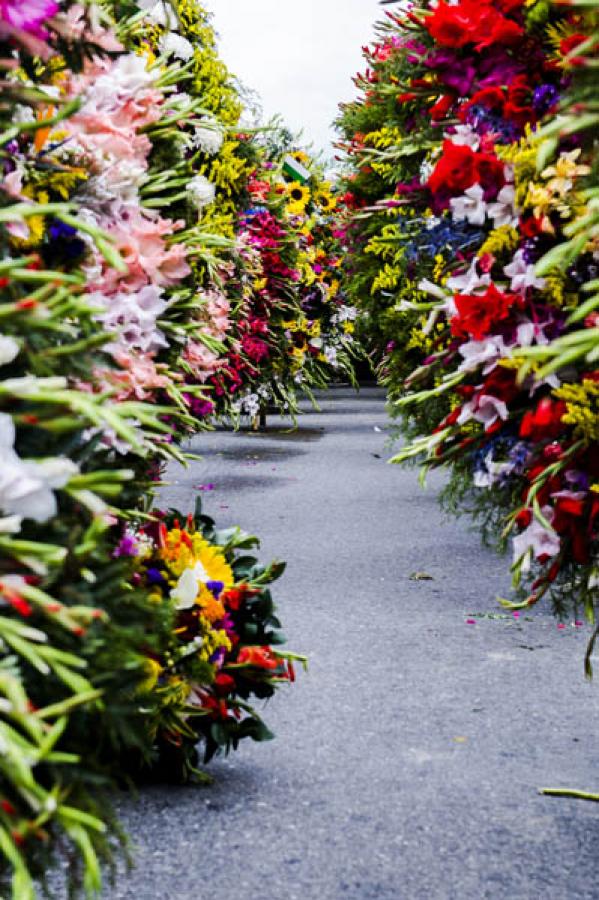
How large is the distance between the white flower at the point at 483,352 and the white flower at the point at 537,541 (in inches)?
14.3

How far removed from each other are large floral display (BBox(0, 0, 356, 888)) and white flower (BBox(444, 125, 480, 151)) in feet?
1.99

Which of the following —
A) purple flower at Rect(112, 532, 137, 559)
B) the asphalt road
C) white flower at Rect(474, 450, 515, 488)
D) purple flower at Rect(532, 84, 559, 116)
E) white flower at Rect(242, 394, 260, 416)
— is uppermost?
purple flower at Rect(532, 84, 559, 116)

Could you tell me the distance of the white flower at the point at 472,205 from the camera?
2.91 m

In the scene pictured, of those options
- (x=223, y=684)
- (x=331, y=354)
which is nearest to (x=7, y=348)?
(x=223, y=684)

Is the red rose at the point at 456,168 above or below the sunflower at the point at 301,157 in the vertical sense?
below

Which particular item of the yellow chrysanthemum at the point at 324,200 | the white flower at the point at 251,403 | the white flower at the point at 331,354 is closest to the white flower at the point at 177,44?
the white flower at the point at 251,403

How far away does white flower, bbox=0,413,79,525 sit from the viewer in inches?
52.9

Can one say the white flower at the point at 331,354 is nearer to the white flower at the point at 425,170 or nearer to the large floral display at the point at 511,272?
the white flower at the point at 425,170

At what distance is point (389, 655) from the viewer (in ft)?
15.5

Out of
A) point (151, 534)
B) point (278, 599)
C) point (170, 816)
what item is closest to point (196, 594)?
point (151, 534)

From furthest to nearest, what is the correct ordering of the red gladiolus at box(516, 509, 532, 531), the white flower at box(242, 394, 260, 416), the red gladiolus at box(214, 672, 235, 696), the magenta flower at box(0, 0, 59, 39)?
the white flower at box(242, 394, 260, 416) → the red gladiolus at box(214, 672, 235, 696) → the red gladiolus at box(516, 509, 532, 531) → the magenta flower at box(0, 0, 59, 39)

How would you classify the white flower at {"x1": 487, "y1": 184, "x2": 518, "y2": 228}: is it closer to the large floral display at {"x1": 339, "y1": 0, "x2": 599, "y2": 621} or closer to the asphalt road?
the large floral display at {"x1": 339, "y1": 0, "x2": 599, "y2": 621}

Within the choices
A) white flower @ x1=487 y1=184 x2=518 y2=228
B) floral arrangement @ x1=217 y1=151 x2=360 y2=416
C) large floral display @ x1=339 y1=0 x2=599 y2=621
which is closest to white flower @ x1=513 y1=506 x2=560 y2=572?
large floral display @ x1=339 y1=0 x2=599 y2=621

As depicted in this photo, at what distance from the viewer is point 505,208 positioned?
2.91 meters
